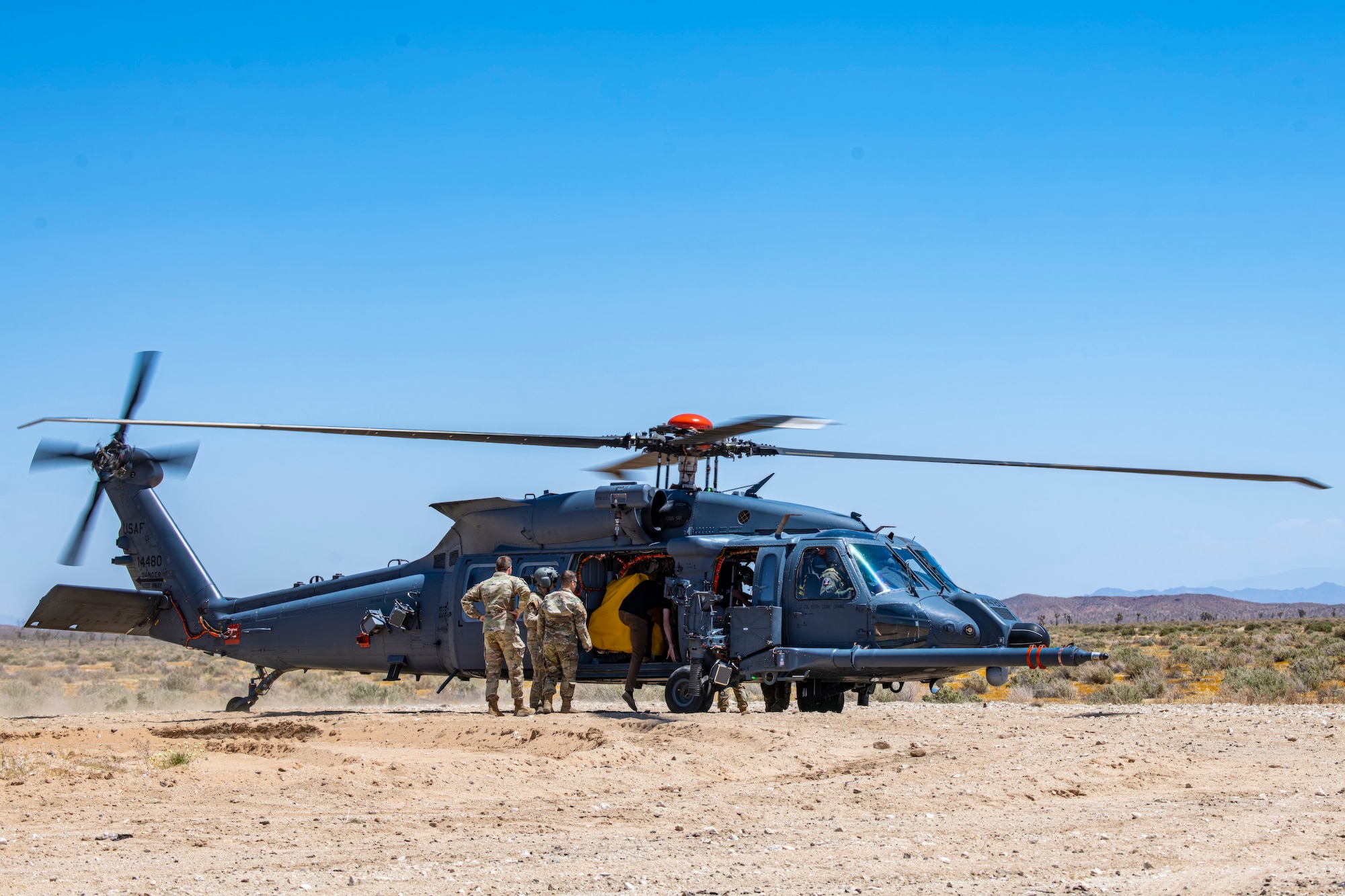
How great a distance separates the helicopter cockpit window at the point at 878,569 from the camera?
1374 cm

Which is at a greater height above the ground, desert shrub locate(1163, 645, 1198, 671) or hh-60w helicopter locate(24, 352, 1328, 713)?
hh-60w helicopter locate(24, 352, 1328, 713)

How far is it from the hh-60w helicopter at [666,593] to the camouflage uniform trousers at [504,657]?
0.99 metres

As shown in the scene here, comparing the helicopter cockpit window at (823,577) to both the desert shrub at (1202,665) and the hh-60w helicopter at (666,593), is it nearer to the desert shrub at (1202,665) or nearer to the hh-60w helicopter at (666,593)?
the hh-60w helicopter at (666,593)

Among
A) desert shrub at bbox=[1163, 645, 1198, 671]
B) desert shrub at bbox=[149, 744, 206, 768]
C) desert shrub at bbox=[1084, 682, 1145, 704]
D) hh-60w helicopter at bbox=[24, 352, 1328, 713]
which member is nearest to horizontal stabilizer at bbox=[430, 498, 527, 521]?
hh-60w helicopter at bbox=[24, 352, 1328, 713]

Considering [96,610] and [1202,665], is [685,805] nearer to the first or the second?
[96,610]

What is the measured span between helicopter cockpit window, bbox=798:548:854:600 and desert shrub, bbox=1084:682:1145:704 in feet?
24.4

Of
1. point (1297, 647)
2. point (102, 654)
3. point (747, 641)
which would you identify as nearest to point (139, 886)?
point (747, 641)

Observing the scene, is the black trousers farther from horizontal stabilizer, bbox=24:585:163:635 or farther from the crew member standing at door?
horizontal stabilizer, bbox=24:585:163:635

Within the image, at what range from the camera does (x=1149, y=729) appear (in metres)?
11.5

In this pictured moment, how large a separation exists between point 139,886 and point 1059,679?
19.2 metres

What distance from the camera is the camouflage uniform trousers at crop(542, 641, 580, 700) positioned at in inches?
564

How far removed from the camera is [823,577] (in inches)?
549

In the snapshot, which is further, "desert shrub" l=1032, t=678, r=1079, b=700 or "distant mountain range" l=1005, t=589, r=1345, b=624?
"distant mountain range" l=1005, t=589, r=1345, b=624

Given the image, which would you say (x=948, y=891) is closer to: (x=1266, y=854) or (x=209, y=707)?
(x=1266, y=854)
